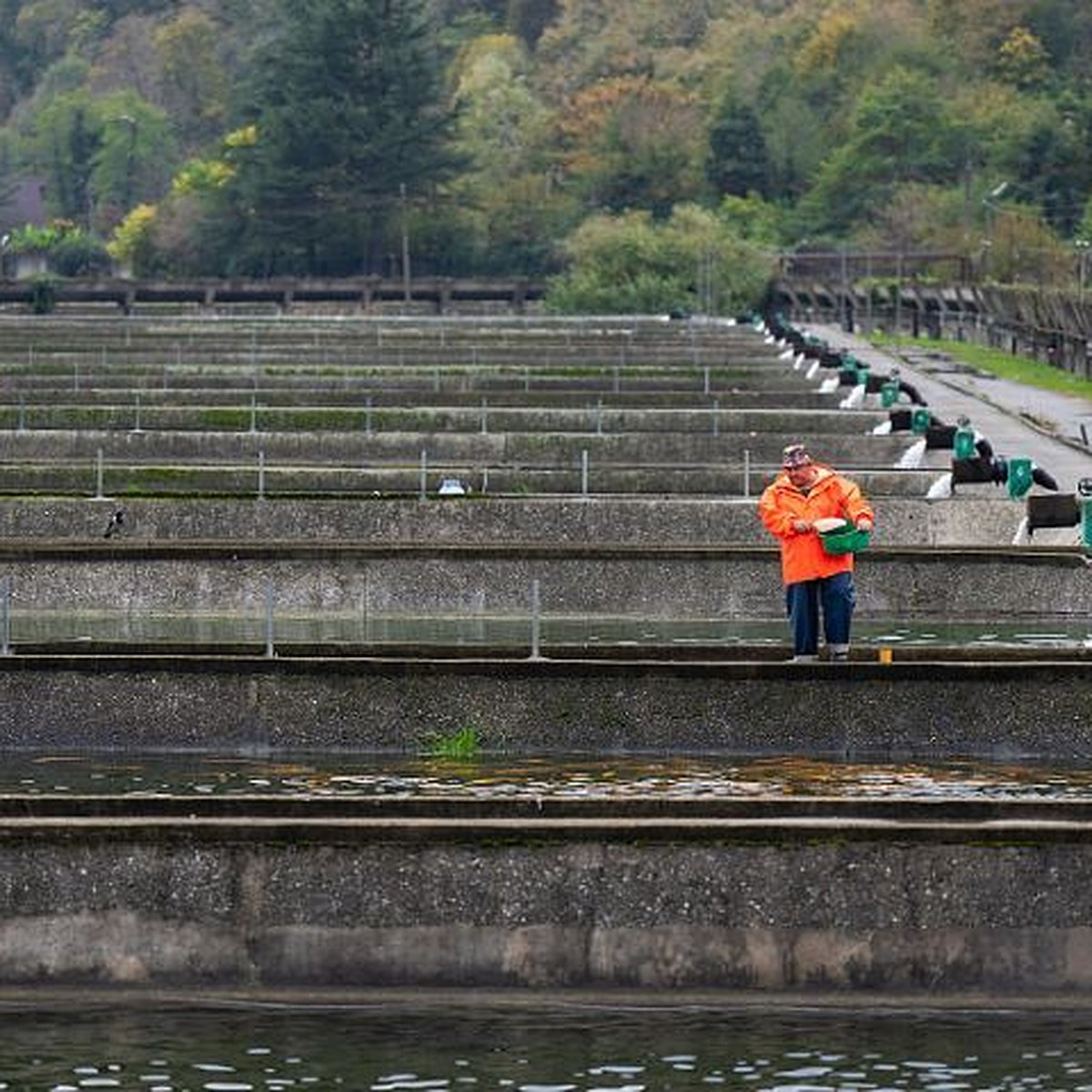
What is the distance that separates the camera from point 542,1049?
2080 centimetres

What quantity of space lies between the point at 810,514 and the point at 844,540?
33 centimetres

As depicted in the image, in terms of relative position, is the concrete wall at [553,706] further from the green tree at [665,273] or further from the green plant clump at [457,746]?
the green tree at [665,273]

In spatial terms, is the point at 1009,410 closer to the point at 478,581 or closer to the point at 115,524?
the point at 115,524

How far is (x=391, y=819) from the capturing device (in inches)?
893

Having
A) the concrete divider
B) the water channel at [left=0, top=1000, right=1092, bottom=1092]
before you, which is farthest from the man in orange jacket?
the concrete divider

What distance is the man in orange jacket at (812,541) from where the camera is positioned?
3031 cm

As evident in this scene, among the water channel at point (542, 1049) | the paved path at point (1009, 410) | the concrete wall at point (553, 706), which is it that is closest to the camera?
the water channel at point (542, 1049)

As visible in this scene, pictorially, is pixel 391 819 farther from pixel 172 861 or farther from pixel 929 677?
pixel 929 677

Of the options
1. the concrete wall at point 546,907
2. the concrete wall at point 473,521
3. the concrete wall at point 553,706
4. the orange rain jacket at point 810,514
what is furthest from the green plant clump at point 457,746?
the concrete wall at point 473,521

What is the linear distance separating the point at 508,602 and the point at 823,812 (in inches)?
745

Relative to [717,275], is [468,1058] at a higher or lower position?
lower

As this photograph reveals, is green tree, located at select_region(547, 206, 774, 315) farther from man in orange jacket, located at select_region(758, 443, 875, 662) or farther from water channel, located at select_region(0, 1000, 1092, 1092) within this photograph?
water channel, located at select_region(0, 1000, 1092, 1092)

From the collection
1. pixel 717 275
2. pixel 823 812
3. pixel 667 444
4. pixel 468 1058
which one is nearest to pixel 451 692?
pixel 823 812

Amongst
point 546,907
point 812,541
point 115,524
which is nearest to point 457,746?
point 812,541
